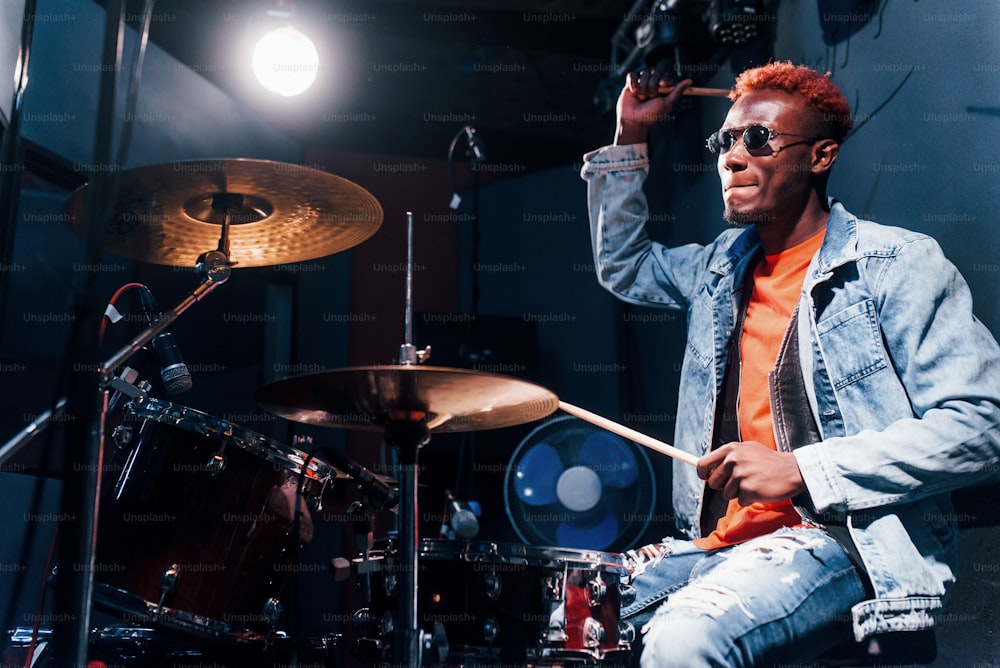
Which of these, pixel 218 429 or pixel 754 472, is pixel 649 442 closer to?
pixel 754 472

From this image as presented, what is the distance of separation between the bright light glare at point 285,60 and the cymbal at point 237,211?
5.69 ft

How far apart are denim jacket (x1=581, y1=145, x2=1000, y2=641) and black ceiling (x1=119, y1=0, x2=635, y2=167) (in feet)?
9.16

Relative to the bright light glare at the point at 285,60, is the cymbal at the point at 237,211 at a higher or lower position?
lower

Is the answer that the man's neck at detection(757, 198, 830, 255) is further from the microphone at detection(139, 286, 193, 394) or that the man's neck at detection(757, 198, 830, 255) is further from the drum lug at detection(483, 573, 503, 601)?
the microphone at detection(139, 286, 193, 394)

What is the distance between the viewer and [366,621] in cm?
231

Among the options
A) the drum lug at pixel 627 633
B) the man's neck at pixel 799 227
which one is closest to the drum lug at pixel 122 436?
the drum lug at pixel 627 633

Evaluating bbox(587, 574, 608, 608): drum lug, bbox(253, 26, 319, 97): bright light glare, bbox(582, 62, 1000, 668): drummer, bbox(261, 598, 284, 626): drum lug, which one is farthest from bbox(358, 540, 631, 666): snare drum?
bbox(253, 26, 319, 97): bright light glare

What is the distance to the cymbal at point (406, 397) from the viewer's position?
75.4 inches

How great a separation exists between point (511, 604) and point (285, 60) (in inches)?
119

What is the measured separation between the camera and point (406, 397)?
6.66 ft

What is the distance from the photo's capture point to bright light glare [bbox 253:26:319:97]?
4121 mm

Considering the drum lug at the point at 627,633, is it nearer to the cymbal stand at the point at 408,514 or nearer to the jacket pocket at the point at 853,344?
the cymbal stand at the point at 408,514

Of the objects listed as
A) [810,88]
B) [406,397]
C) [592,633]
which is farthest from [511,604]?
[810,88]

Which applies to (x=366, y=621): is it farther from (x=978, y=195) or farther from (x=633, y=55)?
(x=633, y=55)
